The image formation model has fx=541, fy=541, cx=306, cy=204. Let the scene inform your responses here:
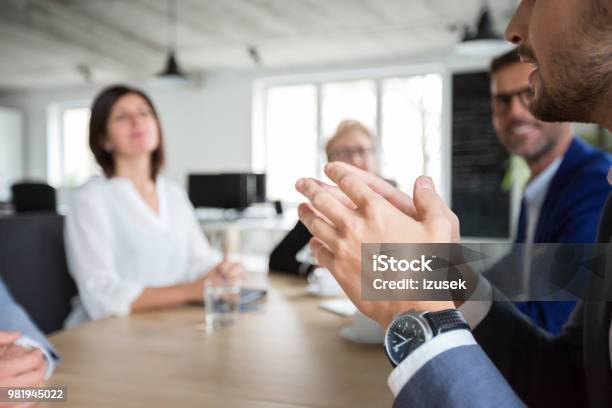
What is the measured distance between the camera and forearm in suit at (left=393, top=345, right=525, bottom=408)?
513 millimetres

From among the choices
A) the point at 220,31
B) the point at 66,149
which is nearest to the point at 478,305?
the point at 220,31

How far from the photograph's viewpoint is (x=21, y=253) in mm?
1624

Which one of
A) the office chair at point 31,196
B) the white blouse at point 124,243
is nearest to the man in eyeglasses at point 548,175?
the white blouse at point 124,243

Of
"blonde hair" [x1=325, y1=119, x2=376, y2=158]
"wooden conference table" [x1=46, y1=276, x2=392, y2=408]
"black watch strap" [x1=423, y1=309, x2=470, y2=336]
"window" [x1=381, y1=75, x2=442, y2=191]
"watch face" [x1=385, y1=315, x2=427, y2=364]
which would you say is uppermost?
"window" [x1=381, y1=75, x2=442, y2=191]

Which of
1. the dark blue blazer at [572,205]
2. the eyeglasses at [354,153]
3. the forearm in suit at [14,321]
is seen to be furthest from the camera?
the eyeglasses at [354,153]

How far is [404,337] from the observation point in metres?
0.54

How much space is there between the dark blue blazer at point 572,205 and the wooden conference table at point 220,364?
44cm

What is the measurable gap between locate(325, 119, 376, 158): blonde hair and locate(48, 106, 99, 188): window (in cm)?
769

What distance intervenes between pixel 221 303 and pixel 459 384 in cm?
86

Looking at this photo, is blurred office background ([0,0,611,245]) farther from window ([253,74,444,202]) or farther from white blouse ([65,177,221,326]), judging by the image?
white blouse ([65,177,221,326])

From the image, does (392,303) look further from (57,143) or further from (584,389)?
(57,143)

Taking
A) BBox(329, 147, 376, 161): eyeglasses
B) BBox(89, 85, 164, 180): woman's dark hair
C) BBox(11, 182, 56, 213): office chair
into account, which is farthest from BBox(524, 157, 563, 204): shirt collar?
BBox(11, 182, 56, 213): office chair

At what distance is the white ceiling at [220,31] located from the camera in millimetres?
5055

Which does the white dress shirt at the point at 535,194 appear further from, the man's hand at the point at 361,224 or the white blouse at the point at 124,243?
the man's hand at the point at 361,224
